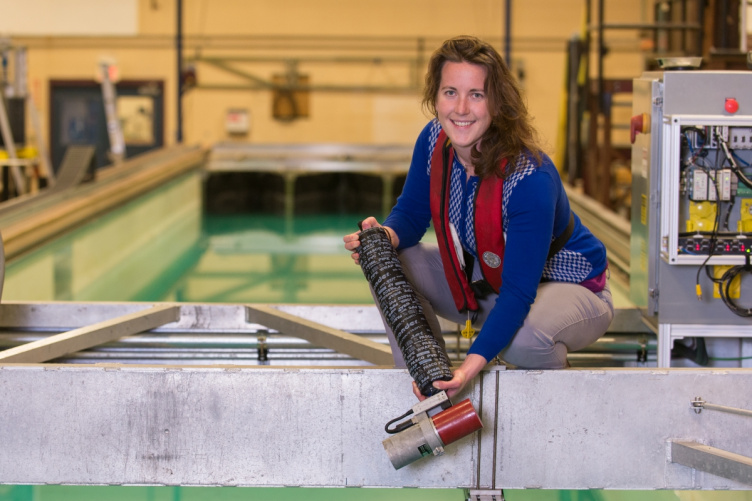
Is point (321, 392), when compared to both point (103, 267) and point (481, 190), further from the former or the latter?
point (103, 267)

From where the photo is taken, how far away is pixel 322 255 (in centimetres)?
602

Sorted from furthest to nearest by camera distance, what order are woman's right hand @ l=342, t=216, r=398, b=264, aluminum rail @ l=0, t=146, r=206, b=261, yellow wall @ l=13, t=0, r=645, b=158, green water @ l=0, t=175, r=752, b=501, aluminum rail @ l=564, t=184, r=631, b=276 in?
1. yellow wall @ l=13, t=0, r=645, b=158
2. aluminum rail @ l=0, t=146, r=206, b=261
3. aluminum rail @ l=564, t=184, r=631, b=276
4. green water @ l=0, t=175, r=752, b=501
5. woman's right hand @ l=342, t=216, r=398, b=264

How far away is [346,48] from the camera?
41.9 ft

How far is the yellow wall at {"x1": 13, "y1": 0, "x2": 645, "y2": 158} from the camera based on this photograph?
498 inches

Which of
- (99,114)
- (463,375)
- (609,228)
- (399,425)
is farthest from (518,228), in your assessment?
(99,114)

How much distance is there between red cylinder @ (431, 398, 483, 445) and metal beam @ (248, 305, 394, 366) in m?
0.54

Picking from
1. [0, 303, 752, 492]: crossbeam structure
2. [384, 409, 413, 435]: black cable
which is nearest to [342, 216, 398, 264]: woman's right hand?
[0, 303, 752, 492]: crossbeam structure

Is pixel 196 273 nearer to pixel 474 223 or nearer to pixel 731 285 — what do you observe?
pixel 731 285

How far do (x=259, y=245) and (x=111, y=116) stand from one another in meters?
3.23

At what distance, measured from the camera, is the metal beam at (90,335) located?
7.32 ft

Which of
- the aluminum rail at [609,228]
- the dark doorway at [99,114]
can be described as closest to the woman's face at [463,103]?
the aluminum rail at [609,228]

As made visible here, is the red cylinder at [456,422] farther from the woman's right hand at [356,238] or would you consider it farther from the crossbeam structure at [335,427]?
the woman's right hand at [356,238]

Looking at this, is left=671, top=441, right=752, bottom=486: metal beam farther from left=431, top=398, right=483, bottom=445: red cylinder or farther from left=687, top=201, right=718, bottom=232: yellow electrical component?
left=687, top=201, right=718, bottom=232: yellow electrical component

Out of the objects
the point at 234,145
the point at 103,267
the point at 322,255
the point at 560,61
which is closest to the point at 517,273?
the point at 103,267
